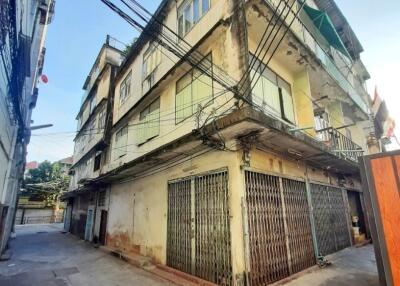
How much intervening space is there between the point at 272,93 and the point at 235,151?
3.07 m

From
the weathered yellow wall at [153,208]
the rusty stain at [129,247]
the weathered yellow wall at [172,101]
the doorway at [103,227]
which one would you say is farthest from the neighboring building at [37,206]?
the weathered yellow wall at [172,101]

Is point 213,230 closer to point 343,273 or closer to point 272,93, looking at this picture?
point 343,273

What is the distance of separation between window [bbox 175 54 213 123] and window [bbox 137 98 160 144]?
164 centimetres

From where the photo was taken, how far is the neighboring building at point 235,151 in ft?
20.2

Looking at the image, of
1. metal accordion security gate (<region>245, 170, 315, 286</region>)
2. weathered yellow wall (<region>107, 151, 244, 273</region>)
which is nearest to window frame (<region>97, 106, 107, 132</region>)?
weathered yellow wall (<region>107, 151, 244, 273</region>)

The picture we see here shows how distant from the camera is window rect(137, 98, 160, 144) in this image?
1009cm

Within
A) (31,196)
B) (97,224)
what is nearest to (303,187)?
(97,224)

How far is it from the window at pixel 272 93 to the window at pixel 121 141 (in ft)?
26.8

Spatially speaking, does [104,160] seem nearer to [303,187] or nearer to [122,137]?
[122,137]

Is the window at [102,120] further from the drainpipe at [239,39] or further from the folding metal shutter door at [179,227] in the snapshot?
the drainpipe at [239,39]

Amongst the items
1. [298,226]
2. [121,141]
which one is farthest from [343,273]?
[121,141]

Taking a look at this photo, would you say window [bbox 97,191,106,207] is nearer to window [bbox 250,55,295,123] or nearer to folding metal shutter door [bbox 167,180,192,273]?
folding metal shutter door [bbox 167,180,192,273]

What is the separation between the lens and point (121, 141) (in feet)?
44.2

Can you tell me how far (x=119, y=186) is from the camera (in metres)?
13.3
